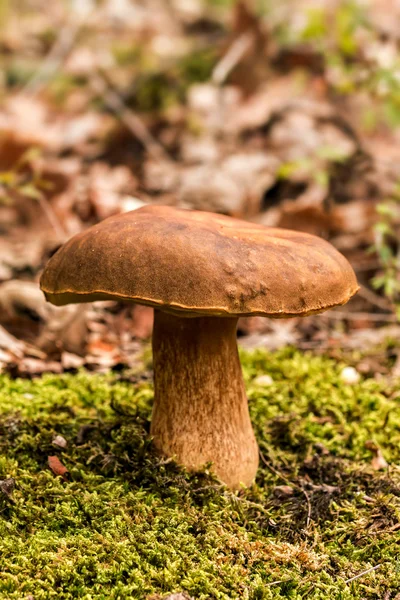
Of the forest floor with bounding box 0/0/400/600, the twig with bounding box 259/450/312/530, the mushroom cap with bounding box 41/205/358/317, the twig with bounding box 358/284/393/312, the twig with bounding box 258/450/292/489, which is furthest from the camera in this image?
the twig with bounding box 358/284/393/312

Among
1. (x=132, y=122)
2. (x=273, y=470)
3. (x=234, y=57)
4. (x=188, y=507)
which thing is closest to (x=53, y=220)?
(x=132, y=122)

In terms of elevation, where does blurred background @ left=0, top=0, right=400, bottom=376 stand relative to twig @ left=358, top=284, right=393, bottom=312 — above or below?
above

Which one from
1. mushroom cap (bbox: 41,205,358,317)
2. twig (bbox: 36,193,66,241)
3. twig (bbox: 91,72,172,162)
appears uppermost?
twig (bbox: 91,72,172,162)

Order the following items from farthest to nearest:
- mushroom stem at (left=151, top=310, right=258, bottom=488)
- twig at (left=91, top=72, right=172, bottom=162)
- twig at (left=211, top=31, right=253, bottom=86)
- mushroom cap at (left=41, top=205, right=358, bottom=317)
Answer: twig at (left=211, top=31, right=253, bottom=86), twig at (left=91, top=72, right=172, bottom=162), mushroom stem at (left=151, top=310, right=258, bottom=488), mushroom cap at (left=41, top=205, right=358, bottom=317)

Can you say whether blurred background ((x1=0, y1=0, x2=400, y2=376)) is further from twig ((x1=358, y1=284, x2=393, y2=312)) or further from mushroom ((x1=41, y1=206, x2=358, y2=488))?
mushroom ((x1=41, y1=206, x2=358, y2=488))

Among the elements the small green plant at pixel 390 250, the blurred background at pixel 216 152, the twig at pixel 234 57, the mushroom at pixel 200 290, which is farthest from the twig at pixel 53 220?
Result: the twig at pixel 234 57

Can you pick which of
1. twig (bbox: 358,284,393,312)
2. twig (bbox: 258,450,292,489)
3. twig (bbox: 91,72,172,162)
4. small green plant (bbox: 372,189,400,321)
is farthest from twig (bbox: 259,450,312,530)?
twig (bbox: 91,72,172,162)

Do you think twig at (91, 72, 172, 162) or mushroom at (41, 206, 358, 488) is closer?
mushroom at (41, 206, 358, 488)

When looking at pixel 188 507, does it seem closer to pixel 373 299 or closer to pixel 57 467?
pixel 57 467
